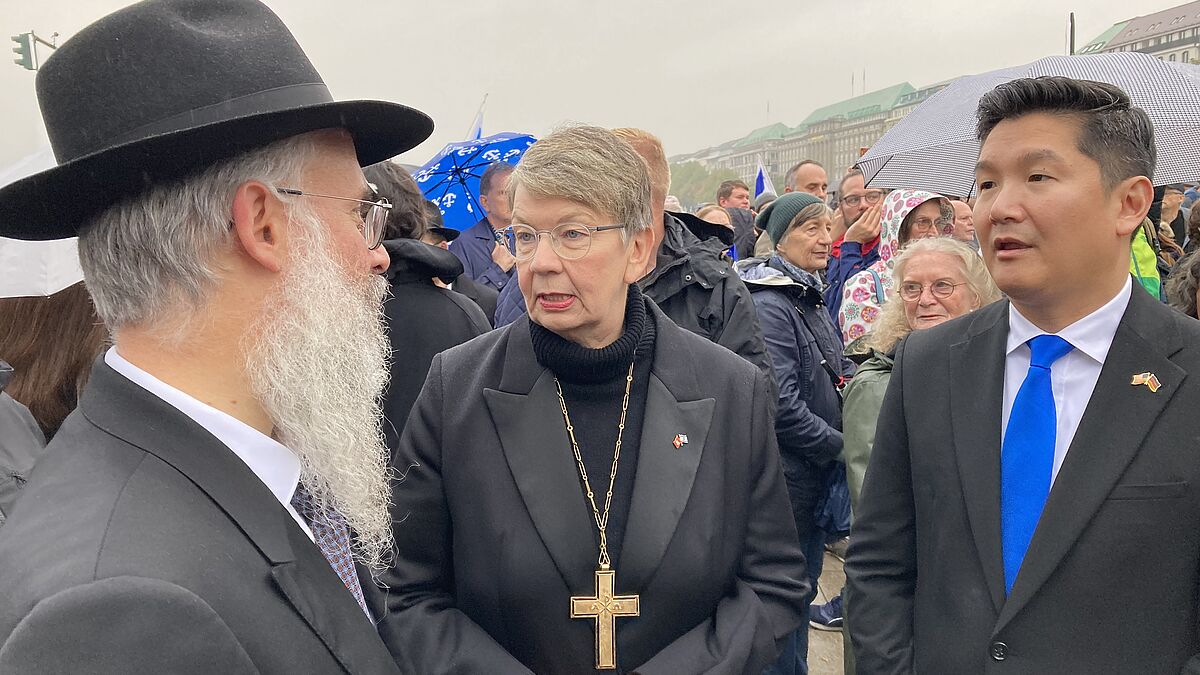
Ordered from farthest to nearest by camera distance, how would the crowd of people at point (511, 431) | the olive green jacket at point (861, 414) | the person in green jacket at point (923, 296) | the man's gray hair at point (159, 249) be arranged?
the person in green jacket at point (923, 296)
the olive green jacket at point (861, 414)
the man's gray hair at point (159, 249)
the crowd of people at point (511, 431)

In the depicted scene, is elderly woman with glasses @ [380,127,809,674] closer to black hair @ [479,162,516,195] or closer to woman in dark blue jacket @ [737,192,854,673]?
woman in dark blue jacket @ [737,192,854,673]

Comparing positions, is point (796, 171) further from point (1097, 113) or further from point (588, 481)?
point (588, 481)

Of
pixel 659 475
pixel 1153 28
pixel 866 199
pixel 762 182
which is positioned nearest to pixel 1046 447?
pixel 659 475

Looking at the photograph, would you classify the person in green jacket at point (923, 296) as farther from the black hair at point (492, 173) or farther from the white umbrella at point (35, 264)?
the black hair at point (492, 173)

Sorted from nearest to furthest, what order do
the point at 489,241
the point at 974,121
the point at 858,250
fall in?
the point at 974,121, the point at 489,241, the point at 858,250

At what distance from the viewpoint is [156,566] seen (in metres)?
1.06

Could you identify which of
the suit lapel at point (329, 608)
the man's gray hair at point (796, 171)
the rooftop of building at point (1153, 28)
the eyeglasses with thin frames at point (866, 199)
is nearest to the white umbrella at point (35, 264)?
the suit lapel at point (329, 608)

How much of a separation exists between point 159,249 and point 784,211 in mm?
4571

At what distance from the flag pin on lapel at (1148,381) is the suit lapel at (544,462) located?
4.28 ft

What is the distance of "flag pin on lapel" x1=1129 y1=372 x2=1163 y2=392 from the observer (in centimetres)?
193

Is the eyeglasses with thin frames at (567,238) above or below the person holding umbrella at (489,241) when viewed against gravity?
above

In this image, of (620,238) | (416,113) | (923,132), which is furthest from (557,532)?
(923,132)

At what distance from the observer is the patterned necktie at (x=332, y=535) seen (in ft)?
5.24

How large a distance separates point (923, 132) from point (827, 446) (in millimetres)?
1409
